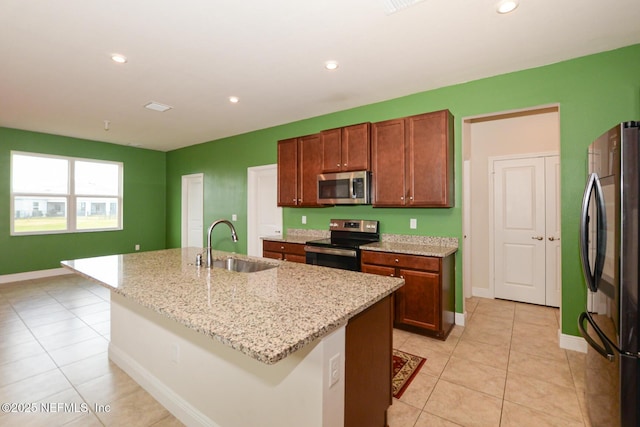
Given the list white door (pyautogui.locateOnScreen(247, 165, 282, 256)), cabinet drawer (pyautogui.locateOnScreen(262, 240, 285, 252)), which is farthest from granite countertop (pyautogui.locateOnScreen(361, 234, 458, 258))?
white door (pyautogui.locateOnScreen(247, 165, 282, 256))

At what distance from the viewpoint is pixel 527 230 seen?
403cm

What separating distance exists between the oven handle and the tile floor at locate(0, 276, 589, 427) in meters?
0.94

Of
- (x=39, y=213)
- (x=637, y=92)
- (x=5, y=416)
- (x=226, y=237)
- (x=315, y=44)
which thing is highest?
(x=315, y=44)

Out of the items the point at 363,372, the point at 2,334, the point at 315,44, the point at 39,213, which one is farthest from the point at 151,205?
the point at 363,372

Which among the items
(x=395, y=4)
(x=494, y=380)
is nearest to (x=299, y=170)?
(x=395, y=4)

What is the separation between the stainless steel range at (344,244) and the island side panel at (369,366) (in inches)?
61.8

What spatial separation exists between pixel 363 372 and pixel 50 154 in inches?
265

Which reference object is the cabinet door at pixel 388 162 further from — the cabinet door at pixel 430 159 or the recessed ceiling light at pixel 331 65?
the recessed ceiling light at pixel 331 65

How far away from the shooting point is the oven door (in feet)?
10.9

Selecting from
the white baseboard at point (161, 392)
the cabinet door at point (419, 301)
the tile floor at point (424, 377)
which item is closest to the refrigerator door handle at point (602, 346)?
the tile floor at point (424, 377)

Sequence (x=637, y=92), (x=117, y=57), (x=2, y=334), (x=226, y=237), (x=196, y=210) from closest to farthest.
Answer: (x=637, y=92) → (x=117, y=57) → (x=2, y=334) → (x=226, y=237) → (x=196, y=210)

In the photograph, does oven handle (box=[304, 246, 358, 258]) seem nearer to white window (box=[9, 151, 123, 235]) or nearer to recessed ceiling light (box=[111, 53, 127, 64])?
recessed ceiling light (box=[111, 53, 127, 64])

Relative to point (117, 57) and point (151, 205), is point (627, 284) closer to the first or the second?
point (117, 57)

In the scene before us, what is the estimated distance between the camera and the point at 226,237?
225 inches
